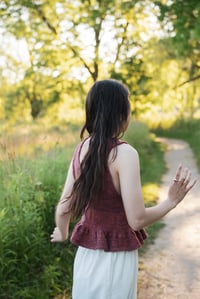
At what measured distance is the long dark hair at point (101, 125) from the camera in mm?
2092

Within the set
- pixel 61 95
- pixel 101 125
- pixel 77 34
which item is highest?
pixel 101 125

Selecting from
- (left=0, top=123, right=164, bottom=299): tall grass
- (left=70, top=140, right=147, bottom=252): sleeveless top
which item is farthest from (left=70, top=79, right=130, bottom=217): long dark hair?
(left=0, top=123, right=164, bottom=299): tall grass

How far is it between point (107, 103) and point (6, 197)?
8.88 ft

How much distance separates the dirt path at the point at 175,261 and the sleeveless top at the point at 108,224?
2.34m

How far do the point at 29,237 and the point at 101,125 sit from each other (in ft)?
8.33

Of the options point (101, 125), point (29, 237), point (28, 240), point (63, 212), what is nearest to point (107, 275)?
point (63, 212)

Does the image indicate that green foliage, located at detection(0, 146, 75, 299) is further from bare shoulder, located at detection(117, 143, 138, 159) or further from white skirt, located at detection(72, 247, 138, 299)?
bare shoulder, located at detection(117, 143, 138, 159)

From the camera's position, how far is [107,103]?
2.11 metres

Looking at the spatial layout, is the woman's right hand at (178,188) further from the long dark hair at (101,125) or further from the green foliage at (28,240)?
the green foliage at (28,240)

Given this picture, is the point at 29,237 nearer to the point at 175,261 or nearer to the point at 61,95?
the point at 175,261

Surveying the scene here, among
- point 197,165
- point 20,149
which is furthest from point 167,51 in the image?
point 20,149

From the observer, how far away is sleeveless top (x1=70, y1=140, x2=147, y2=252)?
216 centimetres

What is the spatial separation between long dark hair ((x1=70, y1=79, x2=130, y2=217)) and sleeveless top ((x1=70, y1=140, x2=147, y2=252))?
2.4 inches

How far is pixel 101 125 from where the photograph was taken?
6.92 feet
